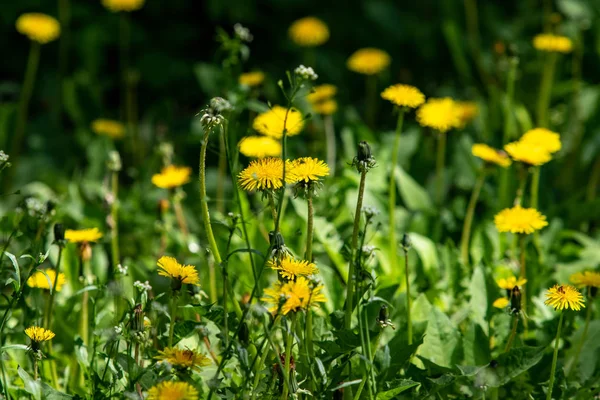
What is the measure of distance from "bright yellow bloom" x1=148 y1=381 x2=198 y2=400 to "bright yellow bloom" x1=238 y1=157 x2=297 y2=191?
0.30 meters

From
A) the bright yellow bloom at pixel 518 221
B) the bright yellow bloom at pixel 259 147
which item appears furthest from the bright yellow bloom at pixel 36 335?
the bright yellow bloom at pixel 518 221

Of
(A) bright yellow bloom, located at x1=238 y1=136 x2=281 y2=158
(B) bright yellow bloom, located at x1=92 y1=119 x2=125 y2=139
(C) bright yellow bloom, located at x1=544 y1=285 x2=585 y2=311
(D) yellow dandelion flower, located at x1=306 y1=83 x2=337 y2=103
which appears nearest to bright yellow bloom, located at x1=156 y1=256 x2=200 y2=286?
(C) bright yellow bloom, located at x1=544 y1=285 x2=585 y2=311

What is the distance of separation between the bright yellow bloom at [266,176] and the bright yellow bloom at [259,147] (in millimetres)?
610

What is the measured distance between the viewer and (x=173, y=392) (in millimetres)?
1074

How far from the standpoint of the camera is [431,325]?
5.14 feet

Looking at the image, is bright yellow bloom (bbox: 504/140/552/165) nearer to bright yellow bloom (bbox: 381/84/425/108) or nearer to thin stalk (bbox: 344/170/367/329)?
bright yellow bloom (bbox: 381/84/425/108)

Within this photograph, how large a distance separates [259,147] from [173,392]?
0.93 m


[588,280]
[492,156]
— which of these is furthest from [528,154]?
[588,280]

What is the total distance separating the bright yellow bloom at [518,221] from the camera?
1.56 metres

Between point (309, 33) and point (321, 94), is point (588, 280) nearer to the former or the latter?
point (321, 94)

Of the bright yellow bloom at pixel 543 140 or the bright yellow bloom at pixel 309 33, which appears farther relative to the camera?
the bright yellow bloom at pixel 309 33

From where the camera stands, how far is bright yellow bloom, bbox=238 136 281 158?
190 cm

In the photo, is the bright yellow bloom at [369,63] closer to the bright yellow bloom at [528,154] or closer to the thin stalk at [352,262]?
the bright yellow bloom at [528,154]

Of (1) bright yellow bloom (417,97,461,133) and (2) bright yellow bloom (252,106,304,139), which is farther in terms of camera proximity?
(1) bright yellow bloom (417,97,461,133)
